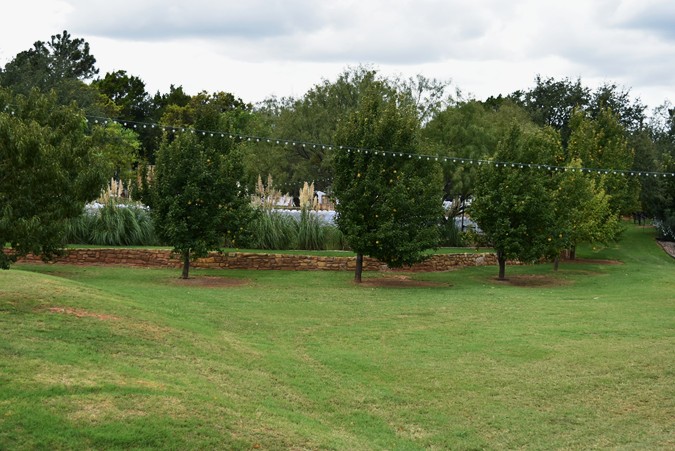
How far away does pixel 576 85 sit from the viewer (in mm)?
49500

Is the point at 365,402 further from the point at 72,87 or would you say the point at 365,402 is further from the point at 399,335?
the point at 72,87

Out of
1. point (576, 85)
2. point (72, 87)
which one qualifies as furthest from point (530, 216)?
point (576, 85)

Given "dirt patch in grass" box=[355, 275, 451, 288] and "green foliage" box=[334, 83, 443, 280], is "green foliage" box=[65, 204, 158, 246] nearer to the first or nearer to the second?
"green foliage" box=[334, 83, 443, 280]

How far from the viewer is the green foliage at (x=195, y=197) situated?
20.8m

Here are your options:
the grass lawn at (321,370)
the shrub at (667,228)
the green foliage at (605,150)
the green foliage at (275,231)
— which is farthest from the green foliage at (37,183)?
the shrub at (667,228)

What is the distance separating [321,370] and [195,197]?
10706 mm

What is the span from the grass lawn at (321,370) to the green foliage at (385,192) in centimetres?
304

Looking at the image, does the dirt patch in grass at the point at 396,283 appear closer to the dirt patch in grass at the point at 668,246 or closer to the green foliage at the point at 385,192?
the green foliage at the point at 385,192

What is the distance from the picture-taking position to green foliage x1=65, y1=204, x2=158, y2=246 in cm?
2566

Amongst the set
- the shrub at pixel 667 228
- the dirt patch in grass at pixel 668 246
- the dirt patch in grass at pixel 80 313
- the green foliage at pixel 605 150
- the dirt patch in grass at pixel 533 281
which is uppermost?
the green foliage at pixel 605 150

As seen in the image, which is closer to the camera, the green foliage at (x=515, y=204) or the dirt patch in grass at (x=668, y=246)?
the green foliage at (x=515, y=204)

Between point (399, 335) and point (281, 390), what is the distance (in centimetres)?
477

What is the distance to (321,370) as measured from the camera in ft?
36.4

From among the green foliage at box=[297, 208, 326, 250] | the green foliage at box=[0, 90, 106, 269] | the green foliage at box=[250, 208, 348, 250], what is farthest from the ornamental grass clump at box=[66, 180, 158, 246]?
the green foliage at box=[0, 90, 106, 269]
